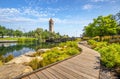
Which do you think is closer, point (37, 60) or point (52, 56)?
point (37, 60)

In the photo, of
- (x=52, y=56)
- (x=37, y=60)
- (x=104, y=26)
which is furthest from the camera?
(x=104, y=26)

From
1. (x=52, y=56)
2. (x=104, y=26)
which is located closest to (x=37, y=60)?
(x=52, y=56)

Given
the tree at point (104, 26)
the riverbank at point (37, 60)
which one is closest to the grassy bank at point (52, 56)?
the riverbank at point (37, 60)

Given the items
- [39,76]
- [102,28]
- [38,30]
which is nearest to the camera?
[39,76]

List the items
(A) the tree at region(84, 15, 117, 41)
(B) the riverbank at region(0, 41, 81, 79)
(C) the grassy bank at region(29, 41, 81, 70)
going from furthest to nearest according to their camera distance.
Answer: (A) the tree at region(84, 15, 117, 41) → (C) the grassy bank at region(29, 41, 81, 70) → (B) the riverbank at region(0, 41, 81, 79)

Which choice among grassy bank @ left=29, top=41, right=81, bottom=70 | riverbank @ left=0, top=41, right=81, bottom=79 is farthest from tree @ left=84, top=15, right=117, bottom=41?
riverbank @ left=0, top=41, right=81, bottom=79

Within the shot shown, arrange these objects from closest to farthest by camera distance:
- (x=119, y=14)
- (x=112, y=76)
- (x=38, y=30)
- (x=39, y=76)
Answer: (x=39, y=76)
(x=112, y=76)
(x=119, y=14)
(x=38, y=30)

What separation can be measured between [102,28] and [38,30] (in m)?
82.8

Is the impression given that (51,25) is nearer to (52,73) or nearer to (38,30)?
(38,30)

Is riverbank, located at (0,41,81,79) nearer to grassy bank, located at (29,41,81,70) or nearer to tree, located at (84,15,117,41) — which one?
grassy bank, located at (29,41,81,70)

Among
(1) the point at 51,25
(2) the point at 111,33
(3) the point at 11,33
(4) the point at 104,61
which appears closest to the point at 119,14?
(2) the point at 111,33

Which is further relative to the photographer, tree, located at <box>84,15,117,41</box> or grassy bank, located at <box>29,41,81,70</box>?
tree, located at <box>84,15,117,41</box>

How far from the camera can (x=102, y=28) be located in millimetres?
40281

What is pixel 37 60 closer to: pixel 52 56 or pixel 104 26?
pixel 52 56
